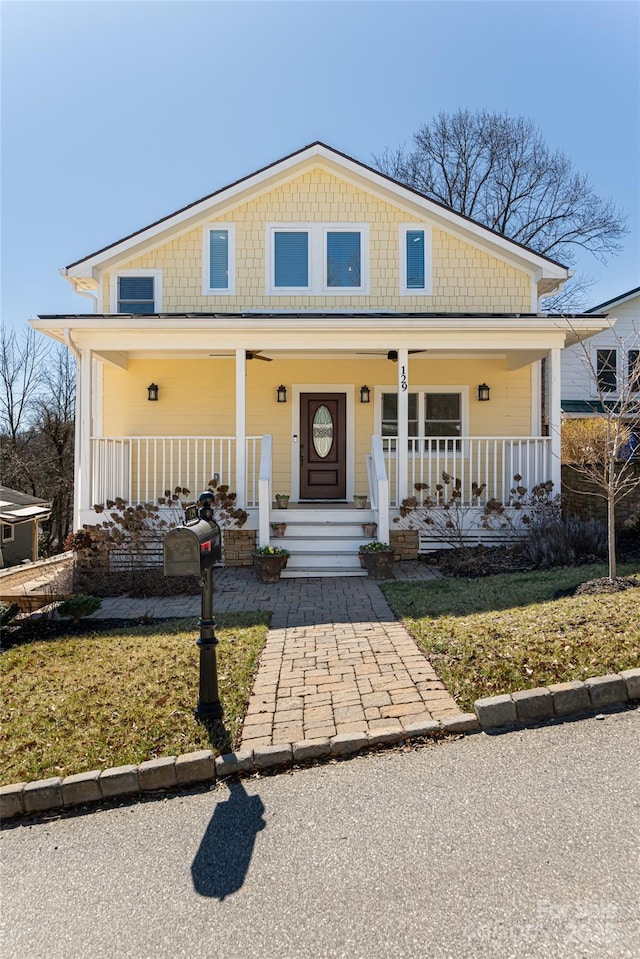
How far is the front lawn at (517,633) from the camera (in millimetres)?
4199

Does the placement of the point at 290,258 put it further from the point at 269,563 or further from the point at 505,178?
the point at 505,178

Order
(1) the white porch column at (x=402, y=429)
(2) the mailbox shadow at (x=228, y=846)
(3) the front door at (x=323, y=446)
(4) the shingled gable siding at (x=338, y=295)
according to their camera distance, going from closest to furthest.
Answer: (2) the mailbox shadow at (x=228, y=846) < (1) the white porch column at (x=402, y=429) < (4) the shingled gable siding at (x=338, y=295) < (3) the front door at (x=323, y=446)

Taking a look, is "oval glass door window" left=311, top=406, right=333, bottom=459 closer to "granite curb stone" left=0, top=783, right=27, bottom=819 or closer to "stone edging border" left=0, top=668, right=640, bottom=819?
"stone edging border" left=0, top=668, right=640, bottom=819

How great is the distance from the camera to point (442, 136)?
2833cm

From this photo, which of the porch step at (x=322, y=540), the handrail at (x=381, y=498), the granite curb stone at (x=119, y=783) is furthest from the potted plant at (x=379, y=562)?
the granite curb stone at (x=119, y=783)

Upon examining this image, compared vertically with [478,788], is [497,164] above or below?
above

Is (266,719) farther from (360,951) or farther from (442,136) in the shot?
(442,136)

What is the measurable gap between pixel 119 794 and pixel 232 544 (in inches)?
247

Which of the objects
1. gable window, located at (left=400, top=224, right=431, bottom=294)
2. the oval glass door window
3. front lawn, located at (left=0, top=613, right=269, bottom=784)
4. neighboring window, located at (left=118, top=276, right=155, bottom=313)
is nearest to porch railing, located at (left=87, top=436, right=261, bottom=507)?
the oval glass door window

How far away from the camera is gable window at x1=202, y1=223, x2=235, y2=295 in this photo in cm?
1209

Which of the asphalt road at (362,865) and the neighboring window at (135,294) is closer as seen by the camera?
the asphalt road at (362,865)

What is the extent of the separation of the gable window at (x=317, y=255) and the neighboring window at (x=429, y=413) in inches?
99.9

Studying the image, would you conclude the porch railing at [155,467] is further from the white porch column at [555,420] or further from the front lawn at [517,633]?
the white porch column at [555,420]

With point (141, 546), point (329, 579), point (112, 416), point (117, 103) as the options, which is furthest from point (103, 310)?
Answer: point (329, 579)
